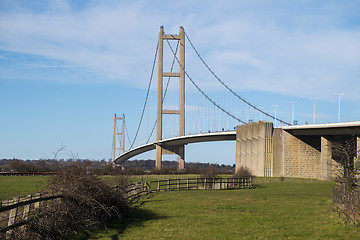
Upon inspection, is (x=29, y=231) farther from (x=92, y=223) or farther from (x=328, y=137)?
(x=328, y=137)

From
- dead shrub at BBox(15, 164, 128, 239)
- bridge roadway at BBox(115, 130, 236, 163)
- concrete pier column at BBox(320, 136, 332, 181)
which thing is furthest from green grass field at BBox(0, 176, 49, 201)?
bridge roadway at BBox(115, 130, 236, 163)

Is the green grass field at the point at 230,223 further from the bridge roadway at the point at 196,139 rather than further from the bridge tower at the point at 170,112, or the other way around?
the bridge tower at the point at 170,112

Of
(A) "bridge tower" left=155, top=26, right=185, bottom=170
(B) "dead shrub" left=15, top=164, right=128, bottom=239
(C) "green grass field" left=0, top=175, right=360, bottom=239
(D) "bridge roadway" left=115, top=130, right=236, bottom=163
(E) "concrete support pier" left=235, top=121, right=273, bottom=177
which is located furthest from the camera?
(A) "bridge tower" left=155, top=26, right=185, bottom=170

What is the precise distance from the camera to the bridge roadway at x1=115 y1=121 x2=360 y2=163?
51.8m

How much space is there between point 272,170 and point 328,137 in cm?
1042

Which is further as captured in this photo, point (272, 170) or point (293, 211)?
point (272, 170)

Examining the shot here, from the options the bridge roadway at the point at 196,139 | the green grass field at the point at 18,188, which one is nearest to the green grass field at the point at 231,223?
the green grass field at the point at 18,188

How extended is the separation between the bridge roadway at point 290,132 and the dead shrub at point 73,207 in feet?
131

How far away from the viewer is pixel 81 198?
46.3ft

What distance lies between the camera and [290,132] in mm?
65438

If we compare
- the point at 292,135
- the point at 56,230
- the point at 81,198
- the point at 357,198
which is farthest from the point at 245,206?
the point at 292,135

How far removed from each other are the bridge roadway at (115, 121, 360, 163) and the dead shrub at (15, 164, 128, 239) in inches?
1578

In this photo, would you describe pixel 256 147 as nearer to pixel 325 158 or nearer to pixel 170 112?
pixel 325 158

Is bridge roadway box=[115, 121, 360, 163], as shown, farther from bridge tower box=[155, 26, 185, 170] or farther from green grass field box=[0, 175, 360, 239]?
green grass field box=[0, 175, 360, 239]
